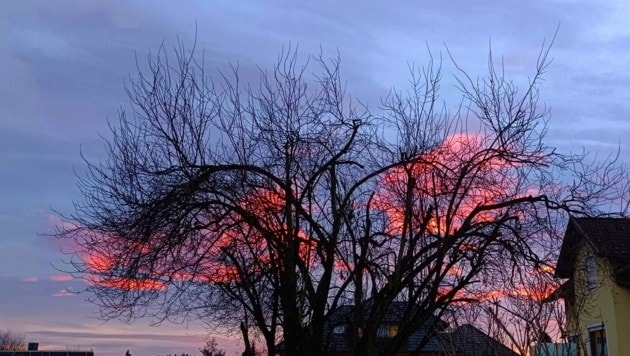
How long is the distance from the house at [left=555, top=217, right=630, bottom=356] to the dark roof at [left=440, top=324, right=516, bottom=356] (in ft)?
6.17

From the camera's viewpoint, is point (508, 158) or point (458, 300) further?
point (458, 300)

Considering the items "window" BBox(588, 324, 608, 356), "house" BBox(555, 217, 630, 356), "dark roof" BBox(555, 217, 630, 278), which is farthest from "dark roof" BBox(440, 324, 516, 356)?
"window" BBox(588, 324, 608, 356)

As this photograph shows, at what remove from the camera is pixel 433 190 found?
43.8 ft

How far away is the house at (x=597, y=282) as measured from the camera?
16.2 meters

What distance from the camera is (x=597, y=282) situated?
17.8 metres

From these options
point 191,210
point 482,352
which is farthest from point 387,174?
point 482,352

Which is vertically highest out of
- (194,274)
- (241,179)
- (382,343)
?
(241,179)

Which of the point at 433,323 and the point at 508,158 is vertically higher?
the point at 508,158

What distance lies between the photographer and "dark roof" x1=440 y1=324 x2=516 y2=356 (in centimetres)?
1858

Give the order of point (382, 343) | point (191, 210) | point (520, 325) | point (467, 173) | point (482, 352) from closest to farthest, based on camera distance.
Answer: point (191, 210) < point (467, 173) < point (382, 343) < point (520, 325) < point (482, 352)

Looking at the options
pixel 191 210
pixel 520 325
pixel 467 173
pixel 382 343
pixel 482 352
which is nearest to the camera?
pixel 191 210

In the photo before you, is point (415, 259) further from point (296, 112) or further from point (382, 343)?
point (296, 112)

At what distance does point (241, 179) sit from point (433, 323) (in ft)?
16.4

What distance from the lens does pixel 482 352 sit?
19.5 m
